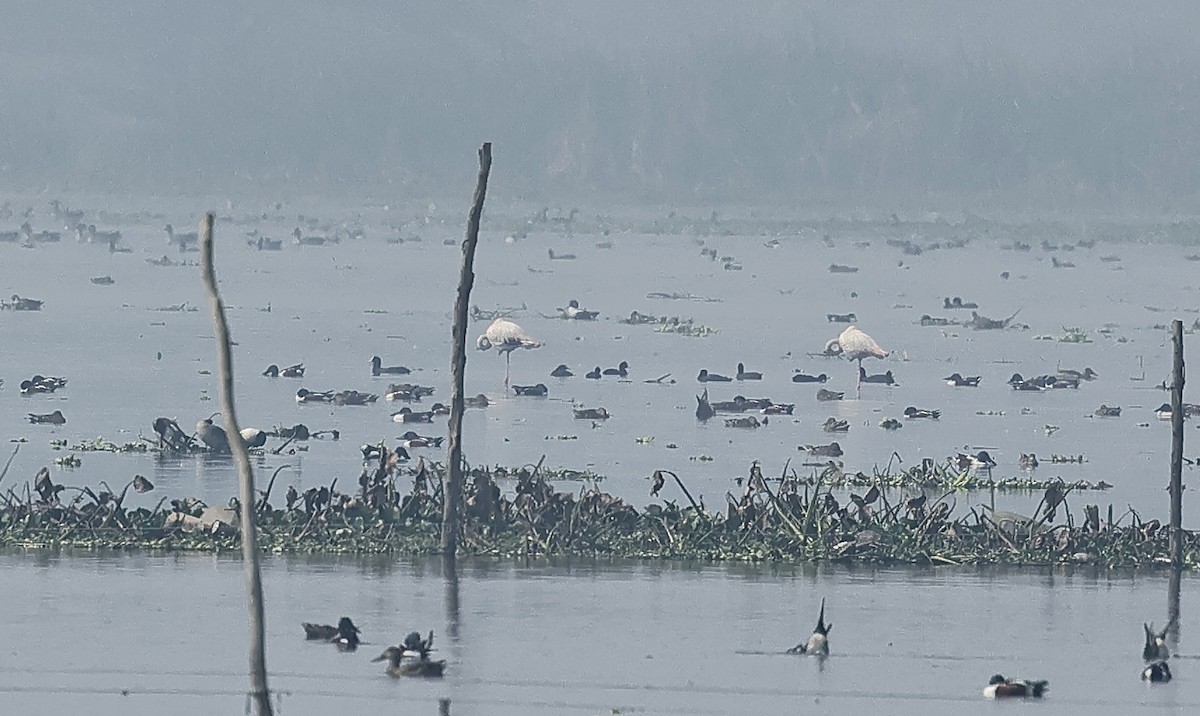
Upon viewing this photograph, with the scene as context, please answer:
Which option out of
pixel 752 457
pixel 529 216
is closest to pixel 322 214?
pixel 529 216

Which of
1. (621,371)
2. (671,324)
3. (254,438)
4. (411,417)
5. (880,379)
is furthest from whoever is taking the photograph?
(671,324)

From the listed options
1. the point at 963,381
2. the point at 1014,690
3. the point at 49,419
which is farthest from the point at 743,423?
the point at 1014,690

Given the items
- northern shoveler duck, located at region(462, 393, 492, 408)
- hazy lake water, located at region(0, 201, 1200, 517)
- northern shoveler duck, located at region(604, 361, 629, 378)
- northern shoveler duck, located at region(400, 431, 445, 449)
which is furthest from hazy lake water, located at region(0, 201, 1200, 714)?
northern shoveler duck, located at region(400, 431, 445, 449)

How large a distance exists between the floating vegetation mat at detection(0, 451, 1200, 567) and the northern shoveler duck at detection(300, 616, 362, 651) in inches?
199

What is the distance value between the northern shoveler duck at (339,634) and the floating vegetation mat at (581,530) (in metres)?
5.06

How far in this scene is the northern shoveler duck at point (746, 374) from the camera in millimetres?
56750

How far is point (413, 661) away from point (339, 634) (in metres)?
1.65

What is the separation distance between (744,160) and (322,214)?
33582 millimetres

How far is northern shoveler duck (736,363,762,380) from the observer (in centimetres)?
5675

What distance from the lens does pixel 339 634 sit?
89.4 feet

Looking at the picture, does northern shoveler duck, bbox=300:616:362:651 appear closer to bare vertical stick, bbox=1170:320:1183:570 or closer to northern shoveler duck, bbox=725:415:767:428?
bare vertical stick, bbox=1170:320:1183:570

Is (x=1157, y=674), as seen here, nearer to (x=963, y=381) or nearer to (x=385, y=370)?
(x=963, y=381)

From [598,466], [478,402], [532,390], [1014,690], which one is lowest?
[1014,690]

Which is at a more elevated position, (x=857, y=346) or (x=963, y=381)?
(x=857, y=346)
